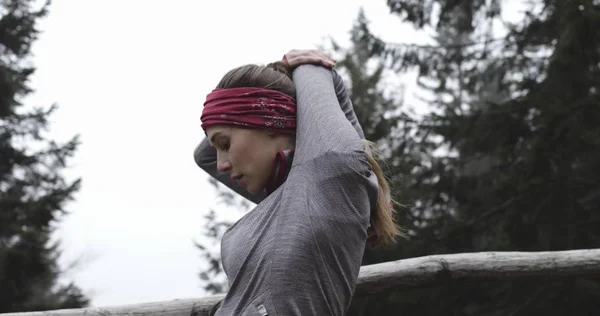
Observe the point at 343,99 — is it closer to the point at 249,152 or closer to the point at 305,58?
the point at 305,58

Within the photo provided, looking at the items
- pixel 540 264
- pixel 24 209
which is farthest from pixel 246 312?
pixel 24 209

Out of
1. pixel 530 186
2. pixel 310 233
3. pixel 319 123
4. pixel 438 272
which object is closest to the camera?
pixel 310 233

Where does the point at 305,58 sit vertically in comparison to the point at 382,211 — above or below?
above

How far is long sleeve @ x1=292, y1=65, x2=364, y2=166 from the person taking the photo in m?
1.58

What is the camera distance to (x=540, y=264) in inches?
140

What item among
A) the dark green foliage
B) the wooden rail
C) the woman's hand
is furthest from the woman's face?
the dark green foliage

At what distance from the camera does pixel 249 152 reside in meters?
1.68

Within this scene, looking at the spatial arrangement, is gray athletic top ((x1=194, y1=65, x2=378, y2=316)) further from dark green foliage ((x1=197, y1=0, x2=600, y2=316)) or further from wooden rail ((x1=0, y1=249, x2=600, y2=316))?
dark green foliage ((x1=197, y1=0, x2=600, y2=316))

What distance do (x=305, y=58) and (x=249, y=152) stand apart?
1.11ft

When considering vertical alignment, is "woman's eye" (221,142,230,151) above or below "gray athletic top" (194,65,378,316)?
above

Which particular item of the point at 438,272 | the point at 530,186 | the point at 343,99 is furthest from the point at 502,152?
the point at 343,99

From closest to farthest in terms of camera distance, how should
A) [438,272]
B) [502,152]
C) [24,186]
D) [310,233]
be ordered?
[310,233] < [438,272] < [502,152] < [24,186]

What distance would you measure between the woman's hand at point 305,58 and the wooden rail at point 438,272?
1.32 metres

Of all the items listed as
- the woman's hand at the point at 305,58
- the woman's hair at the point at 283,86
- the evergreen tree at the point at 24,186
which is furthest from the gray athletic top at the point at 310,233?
the evergreen tree at the point at 24,186
